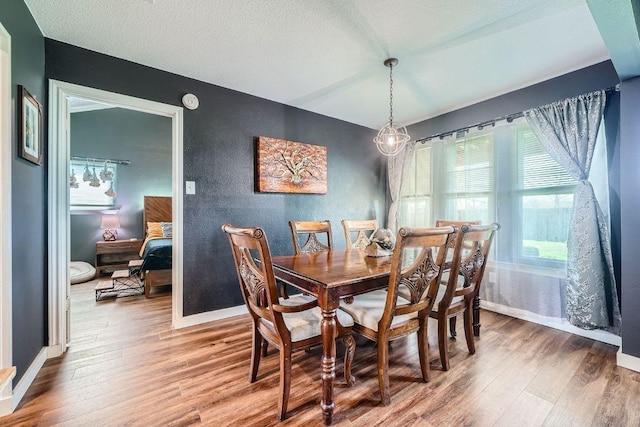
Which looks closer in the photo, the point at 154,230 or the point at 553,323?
the point at 553,323

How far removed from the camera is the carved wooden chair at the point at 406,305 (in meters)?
1.33

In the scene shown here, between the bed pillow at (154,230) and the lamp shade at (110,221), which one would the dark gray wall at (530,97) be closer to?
the bed pillow at (154,230)

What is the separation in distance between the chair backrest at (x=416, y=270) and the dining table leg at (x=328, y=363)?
30cm

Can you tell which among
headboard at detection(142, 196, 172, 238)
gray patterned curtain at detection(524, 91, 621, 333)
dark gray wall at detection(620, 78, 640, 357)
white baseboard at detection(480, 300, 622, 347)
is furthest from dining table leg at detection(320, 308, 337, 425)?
headboard at detection(142, 196, 172, 238)

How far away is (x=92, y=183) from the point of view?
472 cm

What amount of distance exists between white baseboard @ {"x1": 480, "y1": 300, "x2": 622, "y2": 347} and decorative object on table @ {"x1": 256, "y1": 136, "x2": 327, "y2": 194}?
232cm

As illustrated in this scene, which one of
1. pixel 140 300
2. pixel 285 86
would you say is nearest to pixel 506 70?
pixel 285 86

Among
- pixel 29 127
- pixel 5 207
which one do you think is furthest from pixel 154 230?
pixel 5 207

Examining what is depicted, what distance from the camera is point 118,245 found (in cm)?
465

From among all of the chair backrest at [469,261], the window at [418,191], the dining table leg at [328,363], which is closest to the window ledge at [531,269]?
the window at [418,191]

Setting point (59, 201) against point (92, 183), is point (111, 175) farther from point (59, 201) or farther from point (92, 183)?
point (59, 201)

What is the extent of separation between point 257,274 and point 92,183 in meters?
5.12

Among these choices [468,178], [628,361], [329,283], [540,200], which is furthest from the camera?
[468,178]

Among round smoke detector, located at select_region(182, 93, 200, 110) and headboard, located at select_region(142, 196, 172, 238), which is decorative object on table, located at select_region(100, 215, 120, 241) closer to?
headboard, located at select_region(142, 196, 172, 238)
